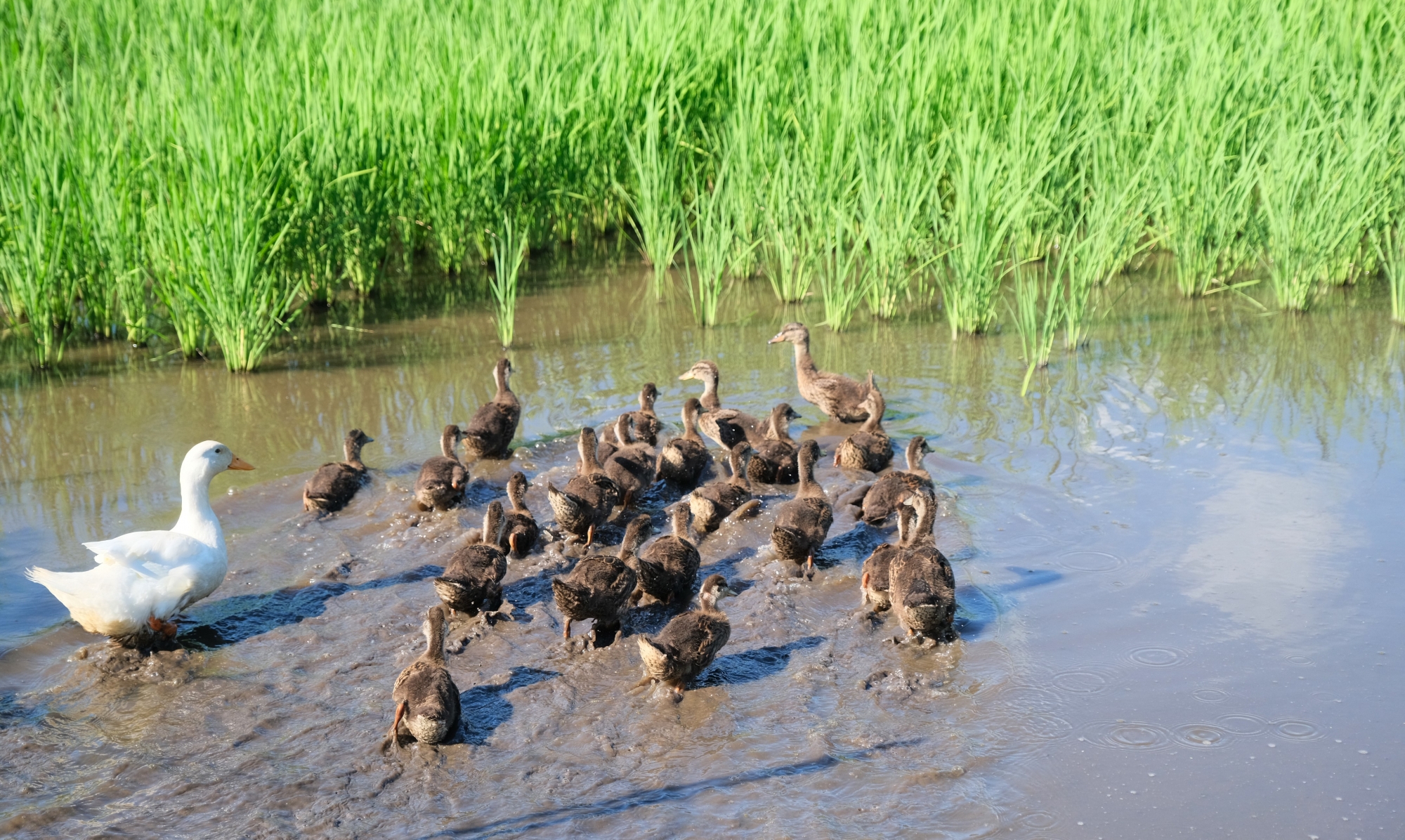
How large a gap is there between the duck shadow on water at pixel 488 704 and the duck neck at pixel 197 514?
1.63 m

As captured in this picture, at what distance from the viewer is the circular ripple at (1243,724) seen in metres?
4.59

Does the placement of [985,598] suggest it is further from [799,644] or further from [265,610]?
[265,610]

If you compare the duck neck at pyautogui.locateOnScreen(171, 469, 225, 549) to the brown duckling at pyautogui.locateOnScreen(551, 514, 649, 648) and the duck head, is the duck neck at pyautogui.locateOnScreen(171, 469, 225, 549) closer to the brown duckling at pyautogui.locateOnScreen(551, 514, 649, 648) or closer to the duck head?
the brown duckling at pyautogui.locateOnScreen(551, 514, 649, 648)

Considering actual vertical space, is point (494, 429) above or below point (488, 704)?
above

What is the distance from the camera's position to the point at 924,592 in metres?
5.16

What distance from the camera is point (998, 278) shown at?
9.46 m

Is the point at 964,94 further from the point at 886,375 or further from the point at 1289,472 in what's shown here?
the point at 1289,472

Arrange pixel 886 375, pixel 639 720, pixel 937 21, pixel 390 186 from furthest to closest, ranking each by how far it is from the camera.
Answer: pixel 937 21 → pixel 390 186 → pixel 886 375 → pixel 639 720

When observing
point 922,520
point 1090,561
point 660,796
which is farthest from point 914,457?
point 660,796

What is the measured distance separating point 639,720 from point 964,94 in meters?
7.34

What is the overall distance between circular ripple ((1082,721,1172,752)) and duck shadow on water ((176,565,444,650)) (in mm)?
3287

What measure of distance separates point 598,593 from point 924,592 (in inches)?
56.5

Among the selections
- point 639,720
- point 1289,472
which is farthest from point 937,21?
point 639,720

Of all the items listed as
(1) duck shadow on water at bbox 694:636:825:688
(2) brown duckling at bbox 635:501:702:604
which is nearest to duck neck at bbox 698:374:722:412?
→ (2) brown duckling at bbox 635:501:702:604
